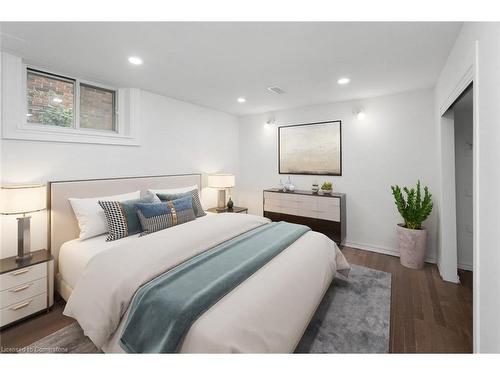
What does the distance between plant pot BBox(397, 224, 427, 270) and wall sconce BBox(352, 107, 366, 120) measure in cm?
178

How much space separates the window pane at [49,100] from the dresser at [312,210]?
3.12 m

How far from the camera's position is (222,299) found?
1.39 m

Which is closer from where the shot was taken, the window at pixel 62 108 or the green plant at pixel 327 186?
the window at pixel 62 108

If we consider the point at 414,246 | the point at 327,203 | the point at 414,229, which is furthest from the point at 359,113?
the point at 414,246

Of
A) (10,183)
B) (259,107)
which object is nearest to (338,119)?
(259,107)

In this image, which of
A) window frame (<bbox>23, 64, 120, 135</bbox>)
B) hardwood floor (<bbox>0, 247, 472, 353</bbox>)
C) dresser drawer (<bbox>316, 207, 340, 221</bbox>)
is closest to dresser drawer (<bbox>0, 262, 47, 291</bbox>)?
hardwood floor (<bbox>0, 247, 472, 353</bbox>)

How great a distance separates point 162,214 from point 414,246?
3179 millimetres

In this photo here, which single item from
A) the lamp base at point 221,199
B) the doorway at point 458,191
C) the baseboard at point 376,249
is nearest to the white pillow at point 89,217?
the lamp base at point 221,199

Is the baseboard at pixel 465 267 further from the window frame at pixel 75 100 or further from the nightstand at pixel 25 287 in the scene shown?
the window frame at pixel 75 100

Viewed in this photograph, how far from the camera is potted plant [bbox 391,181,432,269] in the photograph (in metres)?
2.98

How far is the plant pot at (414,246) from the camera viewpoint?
2992mm
